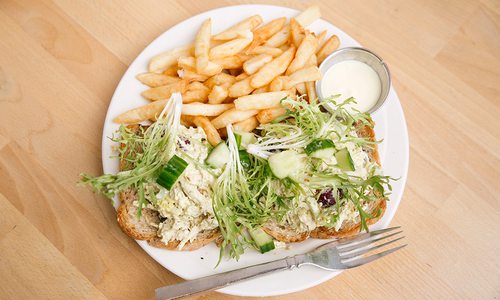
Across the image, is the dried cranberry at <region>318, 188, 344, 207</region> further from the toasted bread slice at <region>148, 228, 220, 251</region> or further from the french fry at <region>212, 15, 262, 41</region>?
the french fry at <region>212, 15, 262, 41</region>

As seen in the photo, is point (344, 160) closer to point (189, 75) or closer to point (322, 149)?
point (322, 149)

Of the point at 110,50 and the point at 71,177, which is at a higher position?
the point at 110,50

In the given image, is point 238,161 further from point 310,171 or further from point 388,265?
point 388,265

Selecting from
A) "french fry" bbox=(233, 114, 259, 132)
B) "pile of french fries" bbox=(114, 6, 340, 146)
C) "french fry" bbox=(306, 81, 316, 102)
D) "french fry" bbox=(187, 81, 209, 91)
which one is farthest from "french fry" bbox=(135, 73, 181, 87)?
"french fry" bbox=(306, 81, 316, 102)

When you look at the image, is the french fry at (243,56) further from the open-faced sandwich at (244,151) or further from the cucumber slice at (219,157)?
the cucumber slice at (219,157)

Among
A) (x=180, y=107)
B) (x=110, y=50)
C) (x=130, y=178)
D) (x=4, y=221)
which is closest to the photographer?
(x=130, y=178)

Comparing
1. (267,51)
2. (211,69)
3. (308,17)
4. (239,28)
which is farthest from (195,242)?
(308,17)

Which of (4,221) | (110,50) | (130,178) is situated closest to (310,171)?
(130,178)
